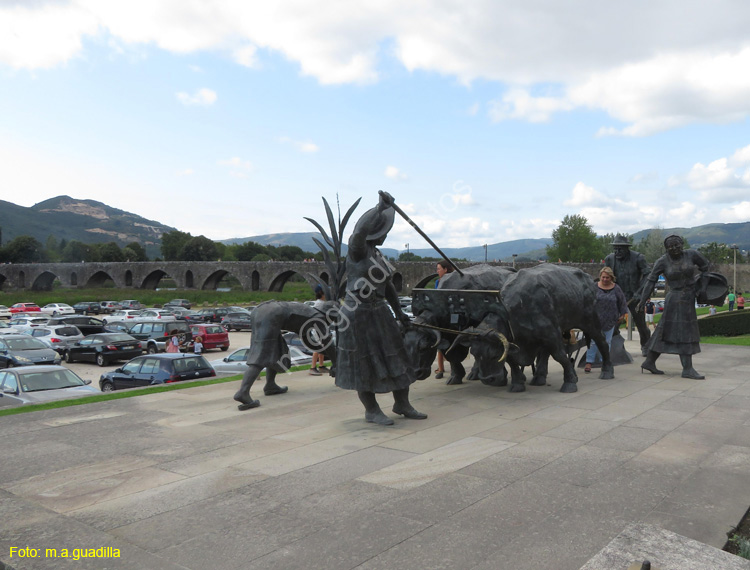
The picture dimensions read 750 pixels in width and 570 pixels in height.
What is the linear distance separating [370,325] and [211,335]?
20.5 meters

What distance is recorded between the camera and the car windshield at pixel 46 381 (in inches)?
441

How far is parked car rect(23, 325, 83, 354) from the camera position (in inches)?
1007

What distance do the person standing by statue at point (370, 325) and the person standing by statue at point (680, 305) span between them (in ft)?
18.3

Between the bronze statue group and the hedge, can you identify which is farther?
the hedge

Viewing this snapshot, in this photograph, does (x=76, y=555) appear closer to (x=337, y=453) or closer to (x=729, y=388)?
(x=337, y=453)

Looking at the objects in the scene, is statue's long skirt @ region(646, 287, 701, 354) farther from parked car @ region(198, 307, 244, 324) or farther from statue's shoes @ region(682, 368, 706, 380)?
parked car @ region(198, 307, 244, 324)

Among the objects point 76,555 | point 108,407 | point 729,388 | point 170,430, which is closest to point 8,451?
point 170,430

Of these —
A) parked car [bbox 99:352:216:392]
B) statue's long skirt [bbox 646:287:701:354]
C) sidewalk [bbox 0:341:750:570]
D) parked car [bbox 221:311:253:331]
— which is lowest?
parked car [bbox 221:311:253:331]

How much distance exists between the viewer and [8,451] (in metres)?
6.54

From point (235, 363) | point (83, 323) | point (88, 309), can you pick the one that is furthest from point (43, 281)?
point (235, 363)

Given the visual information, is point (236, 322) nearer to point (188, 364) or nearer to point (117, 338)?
point (117, 338)

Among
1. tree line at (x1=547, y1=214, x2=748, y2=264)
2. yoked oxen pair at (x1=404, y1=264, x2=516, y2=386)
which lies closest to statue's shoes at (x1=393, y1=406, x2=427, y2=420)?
yoked oxen pair at (x1=404, y1=264, x2=516, y2=386)

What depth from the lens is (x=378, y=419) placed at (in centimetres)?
740

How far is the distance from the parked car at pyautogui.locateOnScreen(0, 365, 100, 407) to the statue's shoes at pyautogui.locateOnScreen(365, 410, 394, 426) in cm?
598
